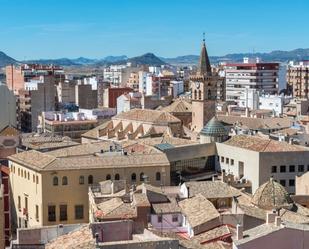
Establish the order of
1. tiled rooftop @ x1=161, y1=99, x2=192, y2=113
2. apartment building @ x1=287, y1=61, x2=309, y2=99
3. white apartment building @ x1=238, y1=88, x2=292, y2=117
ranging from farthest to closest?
Result: apartment building @ x1=287, y1=61, x2=309, y2=99
white apartment building @ x1=238, y1=88, x2=292, y2=117
tiled rooftop @ x1=161, y1=99, x2=192, y2=113

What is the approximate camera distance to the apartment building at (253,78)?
11894 centimetres

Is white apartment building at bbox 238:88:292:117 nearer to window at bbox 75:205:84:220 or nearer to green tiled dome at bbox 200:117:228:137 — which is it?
green tiled dome at bbox 200:117:228:137

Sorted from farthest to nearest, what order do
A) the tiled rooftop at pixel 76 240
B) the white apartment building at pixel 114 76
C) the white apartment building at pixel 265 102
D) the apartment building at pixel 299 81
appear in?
the white apartment building at pixel 114 76 → the apartment building at pixel 299 81 → the white apartment building at pixel 265 102 → the tiled rooftop at pixel 76 240

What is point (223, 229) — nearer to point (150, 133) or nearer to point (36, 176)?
point (36, 176)

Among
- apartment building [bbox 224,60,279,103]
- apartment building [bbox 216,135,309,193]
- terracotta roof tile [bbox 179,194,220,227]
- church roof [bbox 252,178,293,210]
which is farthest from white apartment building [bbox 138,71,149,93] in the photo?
terracotta roof tile [bbox 179,194,220,227]

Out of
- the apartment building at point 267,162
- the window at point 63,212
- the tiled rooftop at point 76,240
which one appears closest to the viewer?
the tiled rooftop at point 76,240

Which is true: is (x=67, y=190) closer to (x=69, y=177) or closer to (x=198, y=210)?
(x=69, y=177)

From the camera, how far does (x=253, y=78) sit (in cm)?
11900

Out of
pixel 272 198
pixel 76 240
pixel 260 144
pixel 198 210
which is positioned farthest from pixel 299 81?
pixel 76 240

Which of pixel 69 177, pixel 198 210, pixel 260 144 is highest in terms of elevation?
pixel 260 144

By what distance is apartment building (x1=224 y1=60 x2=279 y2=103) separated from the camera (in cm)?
11894

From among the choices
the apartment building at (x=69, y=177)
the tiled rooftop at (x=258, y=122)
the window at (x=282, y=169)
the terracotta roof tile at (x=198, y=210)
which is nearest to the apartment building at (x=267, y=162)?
the window at (x=282, y=169)

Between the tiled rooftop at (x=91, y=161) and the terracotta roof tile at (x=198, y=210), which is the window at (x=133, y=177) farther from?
the terracotta roof tile at (x=198, y=210)

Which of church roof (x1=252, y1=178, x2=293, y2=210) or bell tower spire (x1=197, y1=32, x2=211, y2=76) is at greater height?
bell tower spire (x1=197, y1=32, x2=211, y2=76)
